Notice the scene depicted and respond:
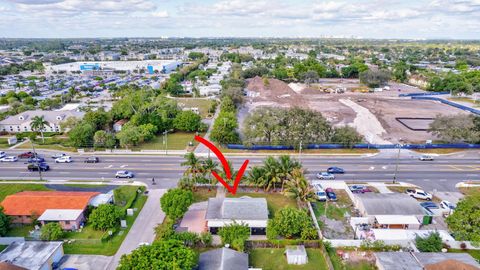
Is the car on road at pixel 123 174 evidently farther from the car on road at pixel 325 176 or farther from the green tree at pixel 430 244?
the green tree at pixel 430 244

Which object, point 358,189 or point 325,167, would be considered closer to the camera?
point 358,189

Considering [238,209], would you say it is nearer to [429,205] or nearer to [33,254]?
[33,254]

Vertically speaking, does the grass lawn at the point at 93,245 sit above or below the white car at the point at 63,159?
below

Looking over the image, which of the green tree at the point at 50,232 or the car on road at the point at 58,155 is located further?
the car on road at the point at 58,155

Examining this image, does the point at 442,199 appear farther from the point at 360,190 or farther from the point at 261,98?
the point at 261,98

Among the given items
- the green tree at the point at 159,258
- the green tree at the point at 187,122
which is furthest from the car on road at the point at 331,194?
the green tree at the point at 187,122

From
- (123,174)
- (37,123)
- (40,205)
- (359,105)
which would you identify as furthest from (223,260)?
(359,105)
